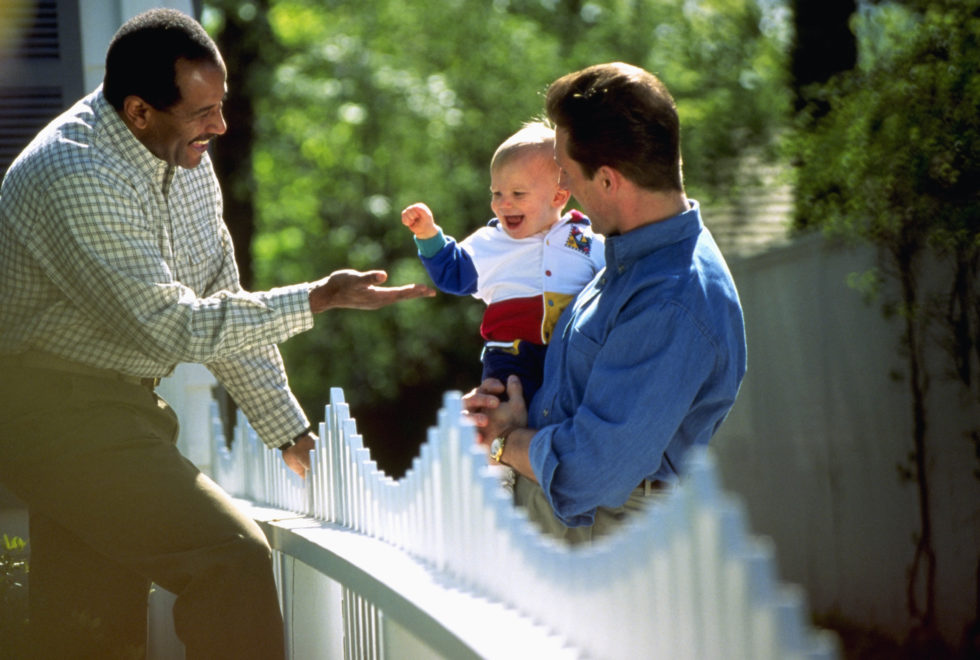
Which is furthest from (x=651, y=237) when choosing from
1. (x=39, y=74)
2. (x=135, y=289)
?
(x=39, y=74)

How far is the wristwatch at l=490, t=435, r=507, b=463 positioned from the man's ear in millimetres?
1275

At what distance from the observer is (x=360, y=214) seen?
63.7ft

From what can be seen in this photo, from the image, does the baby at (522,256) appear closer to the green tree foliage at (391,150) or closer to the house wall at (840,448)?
the house wall at (840,448)

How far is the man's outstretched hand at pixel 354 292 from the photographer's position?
3.22 meters

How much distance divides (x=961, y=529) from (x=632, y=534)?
4906mm

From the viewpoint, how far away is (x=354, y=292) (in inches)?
128

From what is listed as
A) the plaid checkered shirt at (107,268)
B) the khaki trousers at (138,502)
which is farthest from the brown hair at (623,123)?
the khaki trousers at (138,502)

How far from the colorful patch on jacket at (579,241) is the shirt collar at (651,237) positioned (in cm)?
80

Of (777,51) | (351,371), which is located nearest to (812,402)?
(351,371)

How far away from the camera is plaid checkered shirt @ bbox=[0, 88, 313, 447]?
3117mm

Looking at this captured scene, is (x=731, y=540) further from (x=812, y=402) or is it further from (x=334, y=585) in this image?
(x=812, y=402)

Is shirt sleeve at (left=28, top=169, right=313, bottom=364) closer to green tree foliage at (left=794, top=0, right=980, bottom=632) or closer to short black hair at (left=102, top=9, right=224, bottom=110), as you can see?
short black hair at (left=102, top=9, right=224, bottom=110)

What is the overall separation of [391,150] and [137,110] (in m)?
15.9

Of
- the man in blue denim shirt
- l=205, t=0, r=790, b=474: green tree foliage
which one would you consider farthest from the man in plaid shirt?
l=205, t=0, r=790, b=474: green tree foliage
